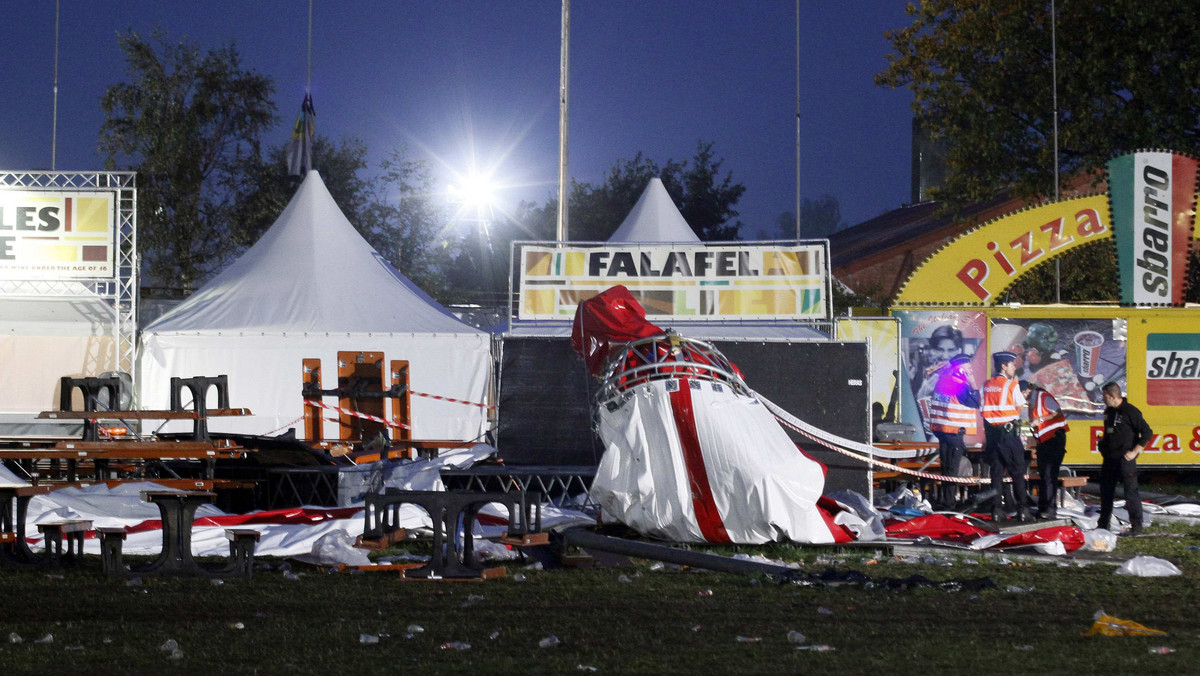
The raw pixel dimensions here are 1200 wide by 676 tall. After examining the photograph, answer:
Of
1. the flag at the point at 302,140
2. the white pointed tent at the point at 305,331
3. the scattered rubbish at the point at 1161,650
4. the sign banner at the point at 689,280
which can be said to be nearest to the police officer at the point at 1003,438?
the sign banner at the point at 689,280

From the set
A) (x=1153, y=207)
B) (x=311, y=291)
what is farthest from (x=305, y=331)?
(x=1153, y=207)

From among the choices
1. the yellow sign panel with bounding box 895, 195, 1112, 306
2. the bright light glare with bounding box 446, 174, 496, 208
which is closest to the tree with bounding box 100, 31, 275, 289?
the bright light glare with bounding box 446, 174, 496, 208

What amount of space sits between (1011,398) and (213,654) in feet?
32.5

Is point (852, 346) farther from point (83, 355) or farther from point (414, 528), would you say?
point (83, 355)

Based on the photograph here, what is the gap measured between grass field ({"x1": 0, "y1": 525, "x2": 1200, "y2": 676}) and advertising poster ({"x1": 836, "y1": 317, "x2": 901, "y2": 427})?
30.0 ft

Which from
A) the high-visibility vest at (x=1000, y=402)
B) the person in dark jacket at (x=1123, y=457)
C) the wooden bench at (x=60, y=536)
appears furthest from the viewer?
the high-visibility vest at (x=1000, y=402)

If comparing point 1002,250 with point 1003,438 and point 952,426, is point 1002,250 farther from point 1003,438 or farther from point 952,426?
point 1003,438

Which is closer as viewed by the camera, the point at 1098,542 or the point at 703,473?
the point at 703,473

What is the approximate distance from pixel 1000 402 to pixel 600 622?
777 centimetres

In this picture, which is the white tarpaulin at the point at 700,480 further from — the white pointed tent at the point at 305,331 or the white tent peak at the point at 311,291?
the white tent peak at the point at 311,291

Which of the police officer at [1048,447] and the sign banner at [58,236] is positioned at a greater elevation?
the sign banner at [58,236]

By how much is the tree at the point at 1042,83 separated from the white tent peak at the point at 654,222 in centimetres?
791

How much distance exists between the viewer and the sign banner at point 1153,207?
19625mm

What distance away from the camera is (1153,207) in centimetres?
1967
